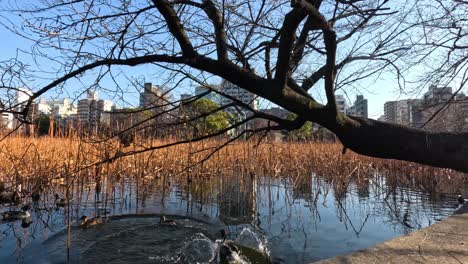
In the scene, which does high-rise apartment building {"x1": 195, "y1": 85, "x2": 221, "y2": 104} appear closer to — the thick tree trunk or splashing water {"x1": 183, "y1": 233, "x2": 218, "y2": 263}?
the thick tree trunk

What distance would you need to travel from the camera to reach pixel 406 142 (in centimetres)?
393

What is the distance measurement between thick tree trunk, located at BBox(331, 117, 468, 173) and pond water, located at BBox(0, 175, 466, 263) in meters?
1.55

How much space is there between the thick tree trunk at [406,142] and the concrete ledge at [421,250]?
0.82m

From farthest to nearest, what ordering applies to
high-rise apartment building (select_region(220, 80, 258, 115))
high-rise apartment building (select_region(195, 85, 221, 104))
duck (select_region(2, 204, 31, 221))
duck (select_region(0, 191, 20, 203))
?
duck (select_region(0, 191, 20, 203)) → duck (select_region(2, 204, 31, 221)) → high-rise apartment building (select_region(220, 80, 258, 115)) → high-rise apartment building (select_region(195, 85, 221, 104))

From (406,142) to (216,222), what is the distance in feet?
11.3

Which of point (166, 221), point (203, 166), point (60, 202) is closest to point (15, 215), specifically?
point (60, 202)

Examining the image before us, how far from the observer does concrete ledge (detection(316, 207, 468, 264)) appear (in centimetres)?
255

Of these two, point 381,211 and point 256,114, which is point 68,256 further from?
point 381,211

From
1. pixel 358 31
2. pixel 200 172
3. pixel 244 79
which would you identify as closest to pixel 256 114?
pixel 244 79

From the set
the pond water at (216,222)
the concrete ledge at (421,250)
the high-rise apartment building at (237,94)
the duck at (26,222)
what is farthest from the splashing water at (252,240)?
the duck at (26,222)

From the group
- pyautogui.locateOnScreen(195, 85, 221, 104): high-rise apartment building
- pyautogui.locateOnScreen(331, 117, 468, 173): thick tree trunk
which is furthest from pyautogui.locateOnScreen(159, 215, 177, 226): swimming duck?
pyautogui.locateOnScreen(331, 117, 468, 173): thick tree trunk

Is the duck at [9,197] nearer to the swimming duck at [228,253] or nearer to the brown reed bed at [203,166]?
the brown reed bed at [203,166]

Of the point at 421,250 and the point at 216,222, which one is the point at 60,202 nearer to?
the point at 216,222

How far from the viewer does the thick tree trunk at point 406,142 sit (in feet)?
12.8
